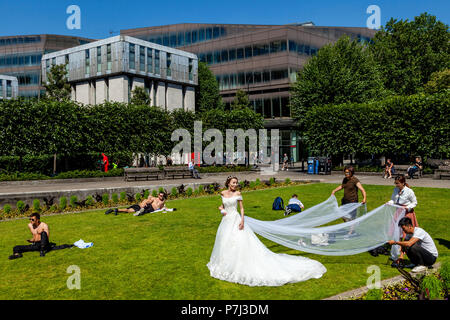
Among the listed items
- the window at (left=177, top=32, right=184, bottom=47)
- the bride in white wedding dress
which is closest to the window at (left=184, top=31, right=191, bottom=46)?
the window at (left=177, top=32, right=184, bottom=47)

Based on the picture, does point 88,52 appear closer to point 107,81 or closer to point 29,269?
point 107,81

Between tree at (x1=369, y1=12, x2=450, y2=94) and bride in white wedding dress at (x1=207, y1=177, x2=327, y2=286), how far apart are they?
48.5m

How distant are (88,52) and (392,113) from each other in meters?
40.8

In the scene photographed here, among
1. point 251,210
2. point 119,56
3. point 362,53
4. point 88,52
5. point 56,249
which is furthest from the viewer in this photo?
point 88,52

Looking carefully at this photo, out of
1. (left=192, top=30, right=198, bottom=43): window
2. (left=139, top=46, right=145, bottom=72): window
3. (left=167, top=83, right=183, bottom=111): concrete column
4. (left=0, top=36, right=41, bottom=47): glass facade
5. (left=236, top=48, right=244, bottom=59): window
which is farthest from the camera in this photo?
(left=0, top=36, right=41, bottom=47): glass facade

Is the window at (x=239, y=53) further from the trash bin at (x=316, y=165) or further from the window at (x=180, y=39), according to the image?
the trash bin at (x=316, y=165)

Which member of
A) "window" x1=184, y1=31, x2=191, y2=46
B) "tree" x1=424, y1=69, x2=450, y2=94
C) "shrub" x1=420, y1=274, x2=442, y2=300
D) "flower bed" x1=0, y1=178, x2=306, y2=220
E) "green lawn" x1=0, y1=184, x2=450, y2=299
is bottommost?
"green lawn" x1=0, y1=184, x2=450, y2=299

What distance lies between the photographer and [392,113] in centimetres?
3234

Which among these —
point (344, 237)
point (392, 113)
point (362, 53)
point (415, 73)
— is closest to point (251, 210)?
point (344, 237)

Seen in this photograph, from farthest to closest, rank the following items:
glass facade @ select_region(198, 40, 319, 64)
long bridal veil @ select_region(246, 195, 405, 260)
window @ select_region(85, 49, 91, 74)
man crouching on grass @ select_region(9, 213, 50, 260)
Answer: glass facade @ select_region(198, 40, 319, 64) → window @ select_region(85, 49, 91, 74) → man crouching on grass @ select_region(9, 213, 50, 260) → long bridal veil @ select_region(246, 195, 405, 260)

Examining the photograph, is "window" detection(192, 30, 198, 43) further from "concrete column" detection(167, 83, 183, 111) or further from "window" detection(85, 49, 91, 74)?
"window" detection(85, 49, 91, 74)

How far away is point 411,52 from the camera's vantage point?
176 feet

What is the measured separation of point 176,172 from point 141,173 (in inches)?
114

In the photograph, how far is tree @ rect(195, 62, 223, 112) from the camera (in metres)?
64.2
